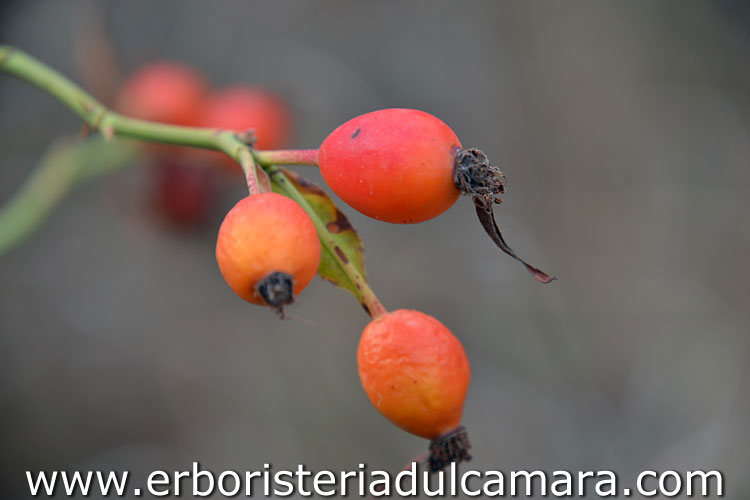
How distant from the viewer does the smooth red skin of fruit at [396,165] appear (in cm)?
107

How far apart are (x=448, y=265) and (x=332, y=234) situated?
2.79m

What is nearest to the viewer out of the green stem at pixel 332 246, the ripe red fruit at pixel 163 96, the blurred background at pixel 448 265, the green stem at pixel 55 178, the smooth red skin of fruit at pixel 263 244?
the smooth red skin of fruit at pixel 263 244

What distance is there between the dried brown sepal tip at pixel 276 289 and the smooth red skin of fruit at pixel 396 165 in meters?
0.21

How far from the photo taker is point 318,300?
3900mm

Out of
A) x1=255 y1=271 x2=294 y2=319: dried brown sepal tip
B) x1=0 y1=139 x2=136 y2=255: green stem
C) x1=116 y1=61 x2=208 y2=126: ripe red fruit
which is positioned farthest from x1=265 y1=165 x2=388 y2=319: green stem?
x1=116 y1=61 x2=208 y2=126: ripe red fruit

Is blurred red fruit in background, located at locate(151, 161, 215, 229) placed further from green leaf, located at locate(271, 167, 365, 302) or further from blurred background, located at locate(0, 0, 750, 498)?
green leaf, located at locate(271, 167, 365, 302)

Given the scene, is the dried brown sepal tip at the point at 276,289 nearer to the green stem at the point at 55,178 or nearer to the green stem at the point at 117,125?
the green stem at the point at 117,125

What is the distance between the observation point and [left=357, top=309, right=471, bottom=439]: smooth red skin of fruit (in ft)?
3.83

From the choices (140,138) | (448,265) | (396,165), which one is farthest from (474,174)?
(448,265)

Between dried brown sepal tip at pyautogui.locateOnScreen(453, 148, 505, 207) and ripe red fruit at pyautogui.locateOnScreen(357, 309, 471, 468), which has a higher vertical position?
dried brown sepal tip at pyautogui.locateOnScreen(453, 148, 505, 207)

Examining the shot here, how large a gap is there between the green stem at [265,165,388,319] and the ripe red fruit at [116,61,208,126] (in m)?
1.58

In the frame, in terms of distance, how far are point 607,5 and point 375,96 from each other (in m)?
1.83

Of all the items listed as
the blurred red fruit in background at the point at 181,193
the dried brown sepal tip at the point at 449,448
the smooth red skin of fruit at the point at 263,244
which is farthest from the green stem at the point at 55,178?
the dried brown sepal tip at the point at 449,448

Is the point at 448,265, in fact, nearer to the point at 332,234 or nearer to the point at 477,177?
the point at 332,234
